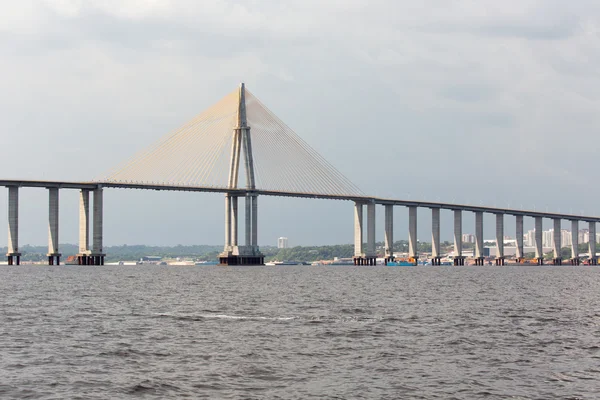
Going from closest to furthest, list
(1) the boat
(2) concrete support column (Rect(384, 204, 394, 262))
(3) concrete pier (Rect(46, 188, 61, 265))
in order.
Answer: (3) concrete pier (Rect(46, 188, 61, 265)) < (2) concrete support column (Rect(384, 204, 394, 262)) < (1) the boat

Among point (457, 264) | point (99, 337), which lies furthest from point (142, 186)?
point (99, 337)

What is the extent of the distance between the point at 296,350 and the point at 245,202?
118m

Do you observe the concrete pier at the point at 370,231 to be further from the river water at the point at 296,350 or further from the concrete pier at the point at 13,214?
the river water at the point at 296,350

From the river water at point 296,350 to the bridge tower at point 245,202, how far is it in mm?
91447

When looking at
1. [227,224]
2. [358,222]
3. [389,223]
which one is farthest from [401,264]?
[227,224]

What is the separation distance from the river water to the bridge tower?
9145 centimetres

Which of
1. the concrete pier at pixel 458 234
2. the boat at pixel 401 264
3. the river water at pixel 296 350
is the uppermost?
the concrete pier at pixel 458 234

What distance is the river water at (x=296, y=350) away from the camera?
21234mm

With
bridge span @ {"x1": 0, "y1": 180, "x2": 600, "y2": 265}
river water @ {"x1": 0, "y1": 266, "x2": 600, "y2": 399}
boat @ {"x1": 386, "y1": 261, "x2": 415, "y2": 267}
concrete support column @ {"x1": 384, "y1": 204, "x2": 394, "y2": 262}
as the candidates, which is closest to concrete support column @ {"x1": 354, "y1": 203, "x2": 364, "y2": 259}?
bridge span @ {"x1": 0, "y1": 180, "x2": 600, "y2": 265}

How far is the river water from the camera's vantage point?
21.2 metres

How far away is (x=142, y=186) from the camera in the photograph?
135750 millimetres

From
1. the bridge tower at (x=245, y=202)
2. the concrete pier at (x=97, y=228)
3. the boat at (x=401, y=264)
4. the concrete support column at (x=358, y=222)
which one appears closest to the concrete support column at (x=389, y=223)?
the concrete support column at (x=358, y=222)

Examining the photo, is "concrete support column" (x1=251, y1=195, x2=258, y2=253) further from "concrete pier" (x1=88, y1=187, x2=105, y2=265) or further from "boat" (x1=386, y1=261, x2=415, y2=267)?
"boat" (x1=386, y1=261, x2=415, y2=267)

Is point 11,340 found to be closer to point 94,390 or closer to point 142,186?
point 94,390
